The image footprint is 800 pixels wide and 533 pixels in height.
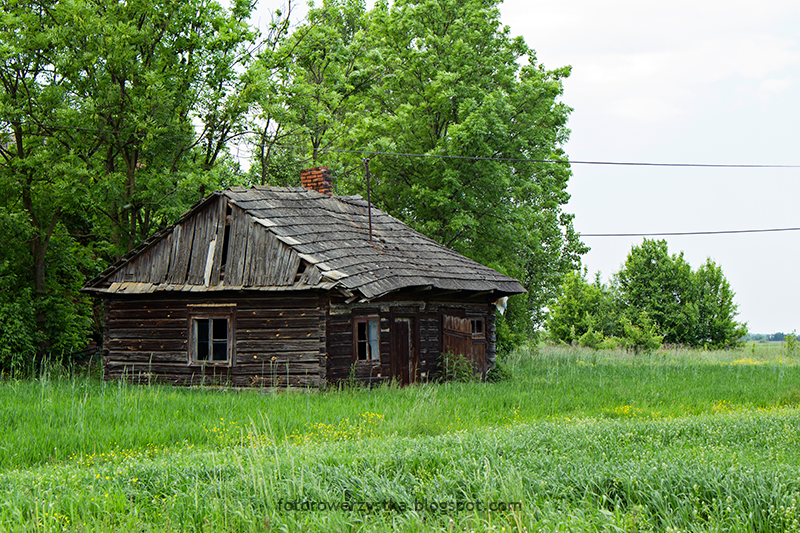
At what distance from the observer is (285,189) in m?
20.2

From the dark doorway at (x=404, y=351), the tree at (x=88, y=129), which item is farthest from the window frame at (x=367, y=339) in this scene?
the tree at (x=88, y=129)

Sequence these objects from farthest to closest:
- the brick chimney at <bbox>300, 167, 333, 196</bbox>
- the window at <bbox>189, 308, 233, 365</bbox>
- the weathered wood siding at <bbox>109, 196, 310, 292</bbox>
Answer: the brick chimney at <bbox>300, 167, 333, 196</bbox> → the window at <bbox>189, 308, 233, 365</bbox> → the weathered wood siding at <bbox>109, 196, 310, 292</bbox>

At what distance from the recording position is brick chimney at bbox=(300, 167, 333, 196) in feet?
72.0

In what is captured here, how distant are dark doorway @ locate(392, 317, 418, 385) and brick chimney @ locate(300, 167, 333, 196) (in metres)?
5.52

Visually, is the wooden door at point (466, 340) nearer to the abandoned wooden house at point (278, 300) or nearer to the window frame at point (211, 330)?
the abandoned wooden house at point (278, 300)

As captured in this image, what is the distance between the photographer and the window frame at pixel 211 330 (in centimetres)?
1742

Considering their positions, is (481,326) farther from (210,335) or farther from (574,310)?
(574,310)

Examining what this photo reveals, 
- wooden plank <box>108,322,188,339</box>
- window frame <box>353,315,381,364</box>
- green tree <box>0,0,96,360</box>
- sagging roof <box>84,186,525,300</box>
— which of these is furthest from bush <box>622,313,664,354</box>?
green tree <box>0,0,96,360</box>

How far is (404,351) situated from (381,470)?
37.4ft

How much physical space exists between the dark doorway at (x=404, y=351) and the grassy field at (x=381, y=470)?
4.84m

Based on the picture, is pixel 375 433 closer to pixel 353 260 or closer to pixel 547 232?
pixel 353 260

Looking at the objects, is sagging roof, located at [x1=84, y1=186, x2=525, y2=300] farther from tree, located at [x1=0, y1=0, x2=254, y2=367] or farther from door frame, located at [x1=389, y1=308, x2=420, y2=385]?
tree, located at [x1=0, y1=0, x2=254, y2=367]

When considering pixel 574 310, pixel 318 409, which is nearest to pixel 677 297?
pixel 574 310

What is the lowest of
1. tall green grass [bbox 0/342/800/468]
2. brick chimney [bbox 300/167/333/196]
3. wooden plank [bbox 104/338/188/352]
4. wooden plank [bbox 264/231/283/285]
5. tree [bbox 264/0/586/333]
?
tall green grass [bbox 0/342/800/468]
